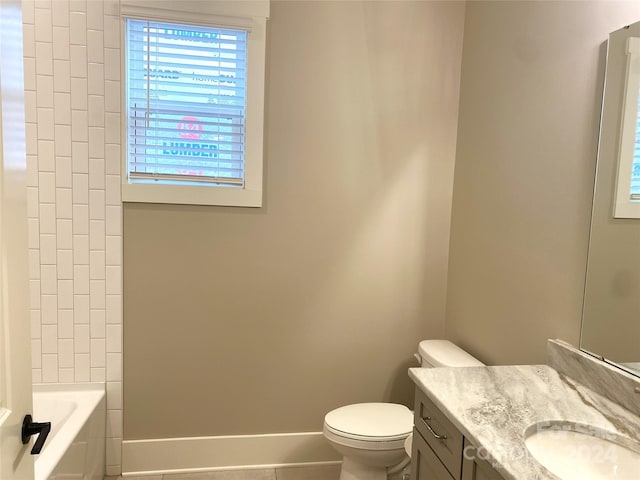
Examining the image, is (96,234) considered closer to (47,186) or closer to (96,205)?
(96,205)

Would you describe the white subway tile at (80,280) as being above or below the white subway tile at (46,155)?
below

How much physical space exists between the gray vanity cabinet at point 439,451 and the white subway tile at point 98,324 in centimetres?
167

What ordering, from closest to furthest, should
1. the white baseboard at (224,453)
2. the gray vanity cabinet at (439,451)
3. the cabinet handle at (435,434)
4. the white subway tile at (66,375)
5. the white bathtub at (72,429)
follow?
the gray vanity cabinet at (439,451), the cabinet handle at (435,434), the white bathtub at (72,429), the white subway tile at (66,375), the white baseboard at (224,453)

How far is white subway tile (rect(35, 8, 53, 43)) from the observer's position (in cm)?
225

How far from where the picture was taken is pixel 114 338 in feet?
8.13

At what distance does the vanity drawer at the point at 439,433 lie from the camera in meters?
1.35

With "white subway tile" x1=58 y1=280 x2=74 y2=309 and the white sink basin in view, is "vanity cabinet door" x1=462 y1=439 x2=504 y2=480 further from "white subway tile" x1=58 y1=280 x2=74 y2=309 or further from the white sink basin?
"white subway tile" x1=58 y1=280 x2=74 y2=309

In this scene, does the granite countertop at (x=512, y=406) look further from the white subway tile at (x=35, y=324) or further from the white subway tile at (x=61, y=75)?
the white subway tile at (x=61, y=75)

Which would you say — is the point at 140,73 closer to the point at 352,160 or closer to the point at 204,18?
the point at 204,18

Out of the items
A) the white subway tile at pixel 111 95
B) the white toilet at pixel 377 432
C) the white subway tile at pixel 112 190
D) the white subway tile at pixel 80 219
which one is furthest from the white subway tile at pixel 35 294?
the white toilet at pixel 377 432

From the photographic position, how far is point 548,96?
1.90m

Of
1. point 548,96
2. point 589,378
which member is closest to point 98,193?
point 548,96

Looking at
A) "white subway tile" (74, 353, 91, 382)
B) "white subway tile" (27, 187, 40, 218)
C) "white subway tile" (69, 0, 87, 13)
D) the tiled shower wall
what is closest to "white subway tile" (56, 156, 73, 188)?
the tiled shower wall

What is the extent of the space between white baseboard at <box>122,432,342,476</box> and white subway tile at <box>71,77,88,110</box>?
1754mm
